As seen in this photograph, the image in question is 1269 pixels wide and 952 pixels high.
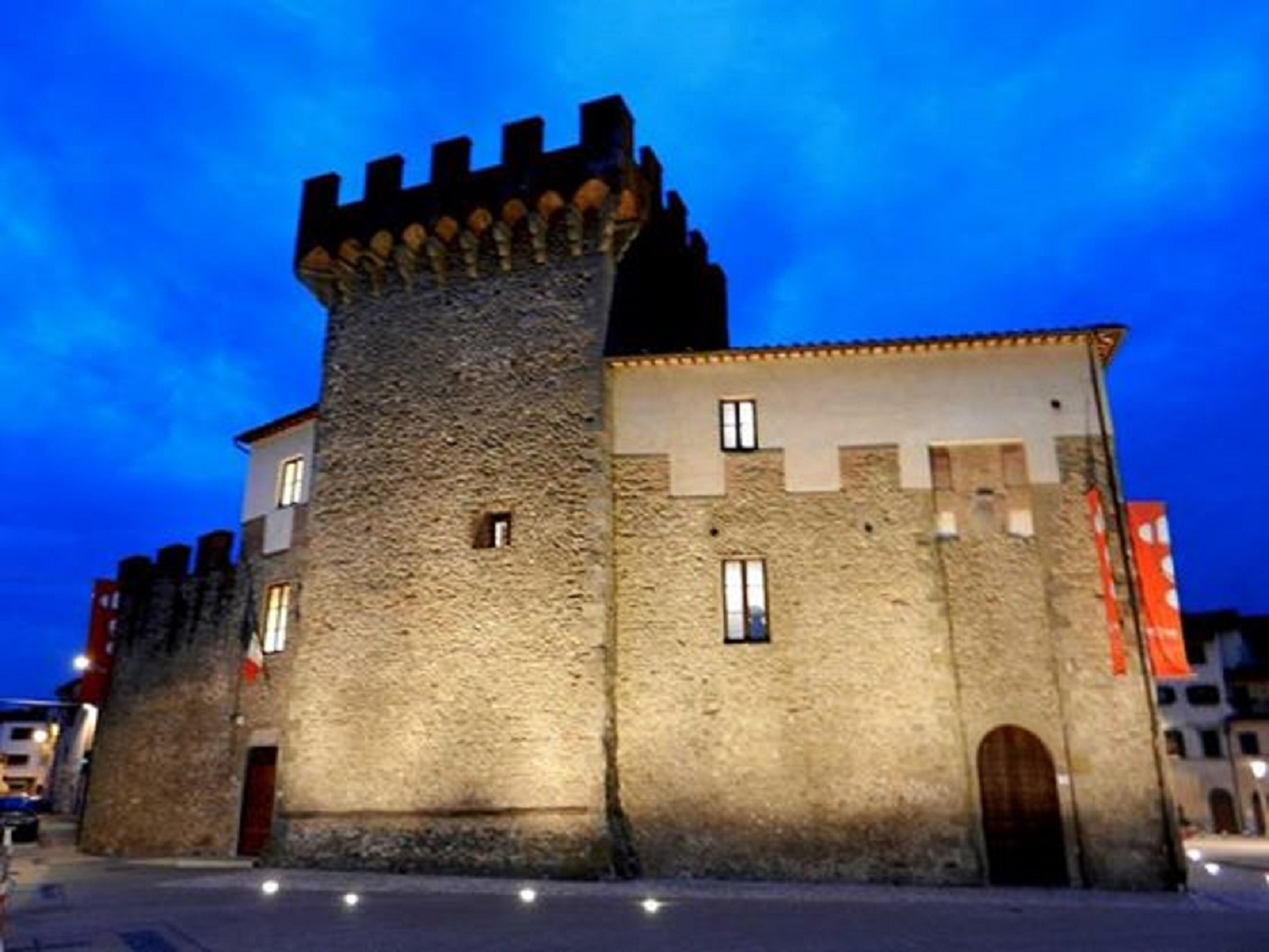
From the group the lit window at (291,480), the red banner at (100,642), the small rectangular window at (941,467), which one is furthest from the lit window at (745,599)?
the red banner at (100,642)

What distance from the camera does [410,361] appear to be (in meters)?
18.4

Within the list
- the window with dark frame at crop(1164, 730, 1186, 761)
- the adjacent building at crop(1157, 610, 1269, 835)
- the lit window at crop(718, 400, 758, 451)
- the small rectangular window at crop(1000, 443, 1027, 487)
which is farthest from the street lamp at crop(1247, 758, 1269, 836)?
the lit window at crop(718, 400, 758, 451)

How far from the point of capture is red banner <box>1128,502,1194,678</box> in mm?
14766

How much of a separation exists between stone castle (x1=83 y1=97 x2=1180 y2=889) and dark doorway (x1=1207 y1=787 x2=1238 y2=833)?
34852 mm

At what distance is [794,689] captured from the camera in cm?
1514

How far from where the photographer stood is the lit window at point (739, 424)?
16484 millimetres

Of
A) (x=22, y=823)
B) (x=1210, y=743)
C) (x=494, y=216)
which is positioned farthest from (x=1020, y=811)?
(x=1210, y=743)

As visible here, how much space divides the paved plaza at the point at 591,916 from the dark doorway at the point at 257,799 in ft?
11.1

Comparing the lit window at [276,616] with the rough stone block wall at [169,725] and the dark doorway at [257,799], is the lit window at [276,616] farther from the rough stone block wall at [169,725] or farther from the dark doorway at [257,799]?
the dark doorway at [257,799]

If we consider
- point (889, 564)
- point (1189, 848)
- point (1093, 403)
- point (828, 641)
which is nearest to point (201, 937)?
point (828, 641)

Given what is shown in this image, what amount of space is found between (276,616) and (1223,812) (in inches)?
1630

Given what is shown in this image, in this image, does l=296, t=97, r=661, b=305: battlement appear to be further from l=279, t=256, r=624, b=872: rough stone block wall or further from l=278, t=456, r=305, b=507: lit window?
l=278, t=456, r=305, b=507: lit window

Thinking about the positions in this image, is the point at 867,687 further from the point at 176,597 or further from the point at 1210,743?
the point at 1210,743

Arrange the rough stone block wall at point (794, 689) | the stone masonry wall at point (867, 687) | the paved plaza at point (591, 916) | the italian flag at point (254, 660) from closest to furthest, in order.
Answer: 1. the paved plaza at point (591, 916)
2. the stone masonry wall at point (867, 687)
3. the rough stone block wall at point (794, 689)
4. the italian flag at point (254, 660)
